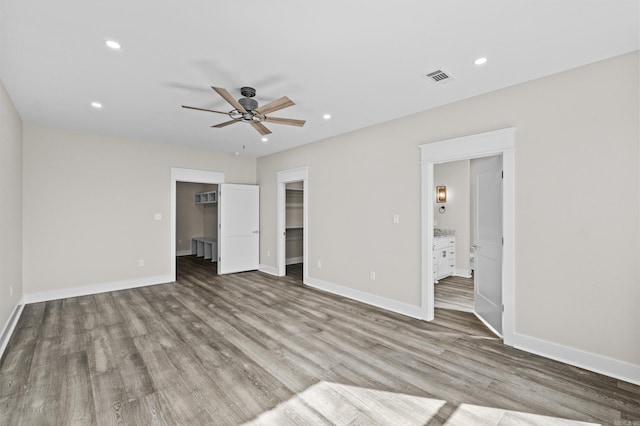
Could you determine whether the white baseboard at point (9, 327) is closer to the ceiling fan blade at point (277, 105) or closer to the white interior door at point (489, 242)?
the ceiling fan blade at point (277, 105)

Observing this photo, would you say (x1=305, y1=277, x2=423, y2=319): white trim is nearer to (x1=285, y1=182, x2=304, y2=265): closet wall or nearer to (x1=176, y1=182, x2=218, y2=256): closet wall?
(x1=285, y1=182, x2=304, y2=265): closet wall

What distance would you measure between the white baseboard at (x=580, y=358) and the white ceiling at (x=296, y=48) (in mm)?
2565

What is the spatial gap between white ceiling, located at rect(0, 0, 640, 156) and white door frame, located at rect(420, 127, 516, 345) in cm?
52

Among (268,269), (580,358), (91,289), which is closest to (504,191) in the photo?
(580,358)

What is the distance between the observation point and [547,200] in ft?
9.00

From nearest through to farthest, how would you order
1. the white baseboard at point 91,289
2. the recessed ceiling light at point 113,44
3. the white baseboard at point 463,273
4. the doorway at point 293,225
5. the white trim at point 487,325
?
the recessed ceiling light at point 113,44 < the white trim at point 487,325 < the white baseboard at point 91,289 < the white baseboard at point 463,273 < the doorway at point 293,225

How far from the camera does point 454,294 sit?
471 centimetres

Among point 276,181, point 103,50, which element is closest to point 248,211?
point 276,181

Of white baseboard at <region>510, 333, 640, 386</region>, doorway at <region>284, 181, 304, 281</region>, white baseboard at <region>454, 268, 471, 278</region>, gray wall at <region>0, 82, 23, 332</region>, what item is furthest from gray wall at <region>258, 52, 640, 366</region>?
gray wall at <region>0, 82, 23, 332</region>

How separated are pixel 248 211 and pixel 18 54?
4.45 m

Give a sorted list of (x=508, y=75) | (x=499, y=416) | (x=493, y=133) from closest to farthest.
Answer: (x=499, y=416)
(x=508, y=75)
(x=493, y=133)

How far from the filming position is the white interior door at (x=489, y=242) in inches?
127

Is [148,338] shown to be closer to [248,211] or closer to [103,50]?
Result: [103,50]

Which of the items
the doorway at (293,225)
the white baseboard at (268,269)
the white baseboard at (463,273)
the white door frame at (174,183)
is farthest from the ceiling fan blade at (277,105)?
the white baseboard at (463,273)
